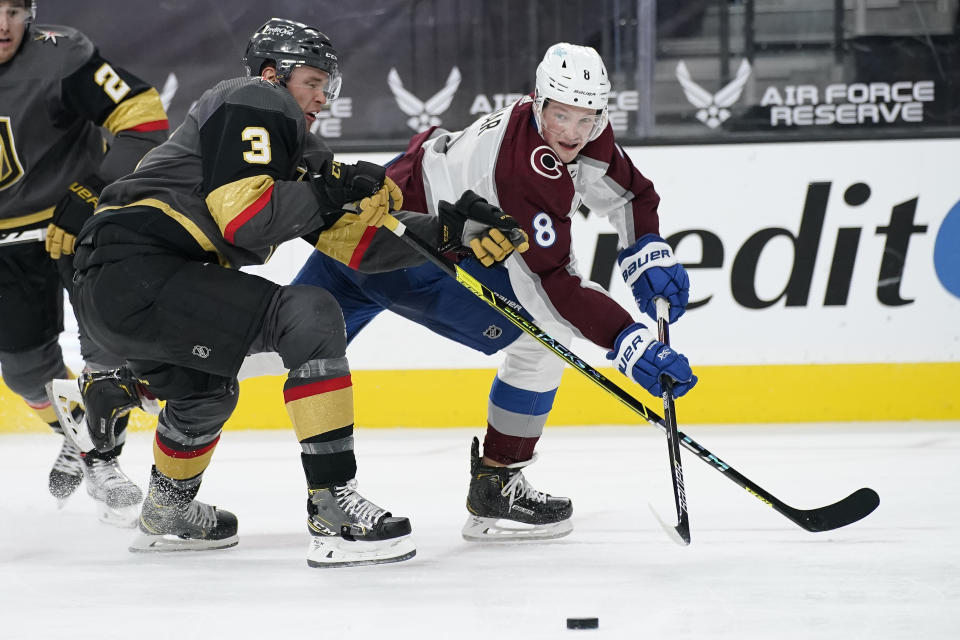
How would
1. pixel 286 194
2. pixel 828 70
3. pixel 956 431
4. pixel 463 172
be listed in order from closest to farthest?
pixel 286 194, pixel 463 172, pixel 956 431, pixel 828 70

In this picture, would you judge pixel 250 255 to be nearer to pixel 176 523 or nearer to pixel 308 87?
pixel 308 87

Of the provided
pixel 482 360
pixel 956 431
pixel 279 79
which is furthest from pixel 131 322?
pixel 956 431

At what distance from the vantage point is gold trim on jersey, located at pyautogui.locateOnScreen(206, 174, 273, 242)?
2.03 metres

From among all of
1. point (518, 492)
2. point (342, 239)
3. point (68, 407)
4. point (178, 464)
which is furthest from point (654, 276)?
point (68, 407)

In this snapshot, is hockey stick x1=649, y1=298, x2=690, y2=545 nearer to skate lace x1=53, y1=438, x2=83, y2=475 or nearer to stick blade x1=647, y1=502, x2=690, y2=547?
stick blade x1=647, y1=502, x2=690, y2=547

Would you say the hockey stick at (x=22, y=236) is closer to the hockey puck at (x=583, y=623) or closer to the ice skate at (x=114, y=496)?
the ice skate at (x=114, y=496)

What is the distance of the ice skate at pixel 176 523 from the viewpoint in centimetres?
241

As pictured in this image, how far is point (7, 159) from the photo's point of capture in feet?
9.46

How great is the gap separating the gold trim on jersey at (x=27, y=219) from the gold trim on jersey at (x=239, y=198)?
1114 mm

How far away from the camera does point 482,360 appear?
13.8ft

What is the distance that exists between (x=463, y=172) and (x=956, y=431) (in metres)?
2.34

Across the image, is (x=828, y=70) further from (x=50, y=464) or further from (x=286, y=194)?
(x=50, y=464)

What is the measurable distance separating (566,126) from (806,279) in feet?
6.69

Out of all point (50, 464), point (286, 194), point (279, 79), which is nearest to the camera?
point (286, 194)
